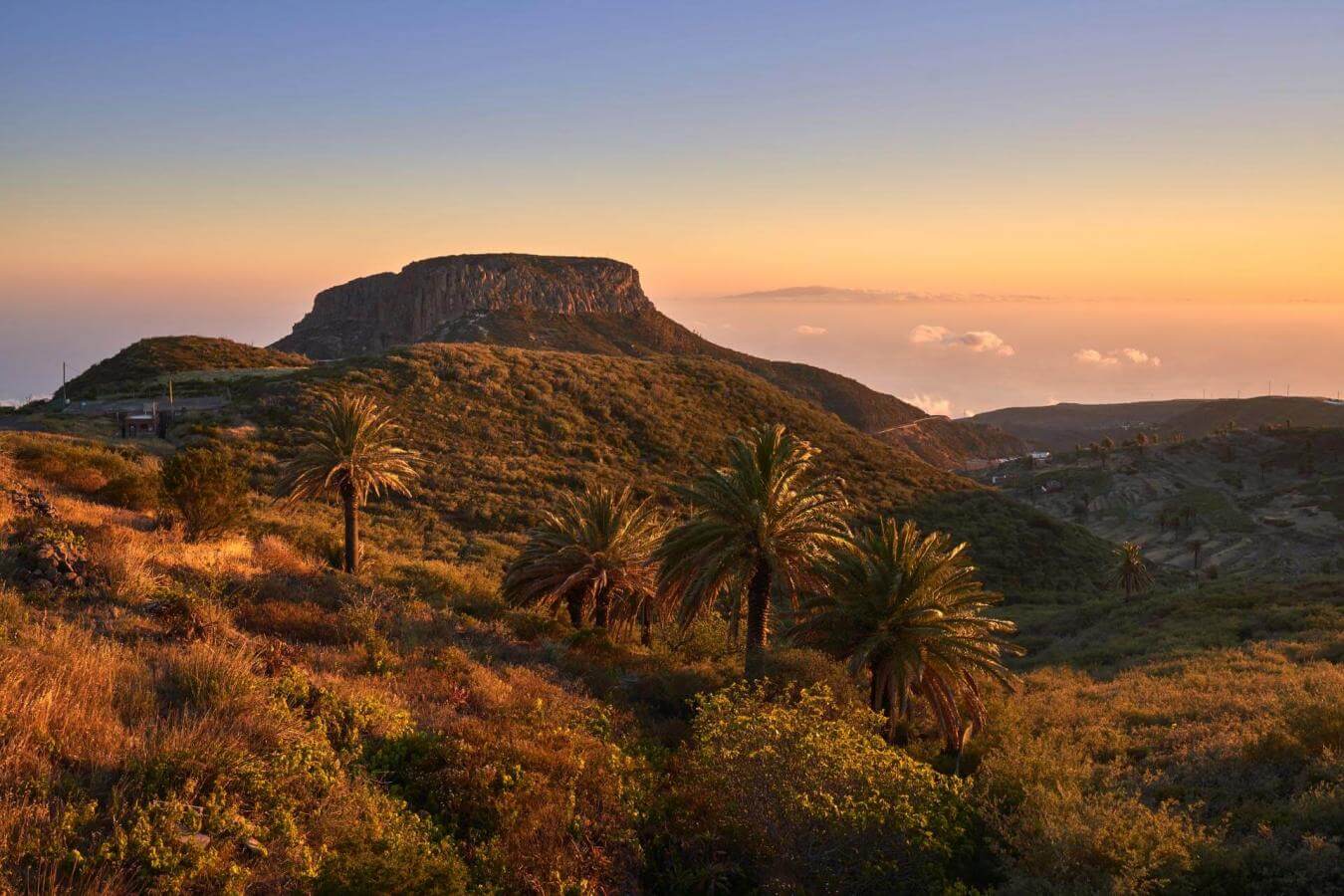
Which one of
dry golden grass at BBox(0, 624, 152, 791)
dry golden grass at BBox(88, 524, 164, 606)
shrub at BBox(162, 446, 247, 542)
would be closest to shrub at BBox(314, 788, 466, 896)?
dry golden grass at BBox(0, 624, 152, 791)

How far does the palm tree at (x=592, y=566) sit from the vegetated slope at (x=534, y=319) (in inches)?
4478

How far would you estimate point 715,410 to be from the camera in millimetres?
66875

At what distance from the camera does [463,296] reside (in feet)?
579

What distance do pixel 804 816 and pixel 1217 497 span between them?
10328 centimetres

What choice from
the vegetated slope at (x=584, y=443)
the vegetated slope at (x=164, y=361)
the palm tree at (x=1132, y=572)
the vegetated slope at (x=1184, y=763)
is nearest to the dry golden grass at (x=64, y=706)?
the vegetated slope at (x=1184, y=763)

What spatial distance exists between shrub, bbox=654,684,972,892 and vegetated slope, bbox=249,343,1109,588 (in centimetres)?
2601

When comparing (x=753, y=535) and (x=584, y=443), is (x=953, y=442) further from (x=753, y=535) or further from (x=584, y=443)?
(x=753, y=535)

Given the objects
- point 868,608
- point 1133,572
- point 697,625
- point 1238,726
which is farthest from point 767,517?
point 1133,572

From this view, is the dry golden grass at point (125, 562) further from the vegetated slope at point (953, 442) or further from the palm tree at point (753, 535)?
the vegetated slope at point (953, 442)

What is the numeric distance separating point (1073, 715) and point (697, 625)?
32.2ft

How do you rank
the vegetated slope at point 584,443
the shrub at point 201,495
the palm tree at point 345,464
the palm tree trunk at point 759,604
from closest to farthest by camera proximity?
the palm tree trunk at point 759,604 < the shrub at point 201,495 < the palm tree at point 345,464 < the vegetated slope at point 584,443

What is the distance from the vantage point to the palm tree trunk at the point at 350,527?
2284 cm

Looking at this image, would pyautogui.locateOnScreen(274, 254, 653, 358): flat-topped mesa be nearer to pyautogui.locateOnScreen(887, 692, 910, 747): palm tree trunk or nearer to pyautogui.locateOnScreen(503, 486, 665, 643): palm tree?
pyautogui.locateOnScreen(503, 486, 665, 643): palm tree

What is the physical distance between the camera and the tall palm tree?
51.7 ft
